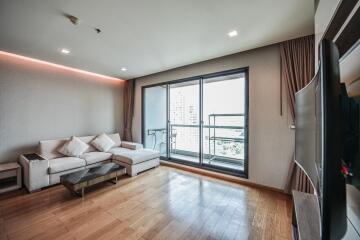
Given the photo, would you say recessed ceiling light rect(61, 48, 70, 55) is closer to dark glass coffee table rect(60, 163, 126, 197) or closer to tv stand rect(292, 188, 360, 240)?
dark glass coffee table rect(60, 163, 126, 197)

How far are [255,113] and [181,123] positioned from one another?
2223 mm

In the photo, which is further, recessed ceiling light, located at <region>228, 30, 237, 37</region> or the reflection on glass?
the reflection on glass

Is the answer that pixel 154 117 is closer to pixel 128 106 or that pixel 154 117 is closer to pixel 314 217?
pixel 128 106

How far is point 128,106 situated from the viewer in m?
5.02

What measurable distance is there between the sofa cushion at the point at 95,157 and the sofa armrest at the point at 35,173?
0.68m

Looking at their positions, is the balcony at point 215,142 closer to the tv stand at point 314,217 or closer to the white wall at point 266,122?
the white wall at point 266,122

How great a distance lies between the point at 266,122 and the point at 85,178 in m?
3.31

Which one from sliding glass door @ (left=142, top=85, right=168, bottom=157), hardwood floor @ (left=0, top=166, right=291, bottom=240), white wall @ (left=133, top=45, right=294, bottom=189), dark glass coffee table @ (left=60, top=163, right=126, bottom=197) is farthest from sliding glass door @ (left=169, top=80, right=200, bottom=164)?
dark glass coffee table @ (left=60, top=163, right=126, bottom=197)

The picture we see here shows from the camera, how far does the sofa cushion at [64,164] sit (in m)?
2.86

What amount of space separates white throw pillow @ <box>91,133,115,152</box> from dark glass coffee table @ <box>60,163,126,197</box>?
1.01m

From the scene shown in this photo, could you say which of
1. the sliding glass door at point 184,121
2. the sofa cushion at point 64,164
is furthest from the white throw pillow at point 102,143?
the sliding glass door at point 184,121

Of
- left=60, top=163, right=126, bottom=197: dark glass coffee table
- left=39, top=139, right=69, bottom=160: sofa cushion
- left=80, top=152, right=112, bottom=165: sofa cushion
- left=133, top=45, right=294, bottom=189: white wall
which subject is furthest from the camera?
left=80, top=152, right=112, bottom=165: sofa cushion

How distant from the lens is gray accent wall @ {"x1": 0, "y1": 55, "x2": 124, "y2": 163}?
3029 millimetres

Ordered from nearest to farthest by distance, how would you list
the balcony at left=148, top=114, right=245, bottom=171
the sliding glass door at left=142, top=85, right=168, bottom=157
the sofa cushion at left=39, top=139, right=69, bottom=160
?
the sofa cushion at left=39, top=139, right=69, bottom=160
the balcony at left=148, top=114, right=245, bottom=171
the sliding glass door at left=142, top=85, right=168, bottom=157
